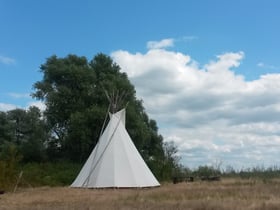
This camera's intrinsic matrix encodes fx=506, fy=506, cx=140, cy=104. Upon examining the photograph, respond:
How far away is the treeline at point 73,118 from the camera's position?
37438 mm

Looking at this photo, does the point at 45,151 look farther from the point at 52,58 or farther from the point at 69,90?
the point at 52,58

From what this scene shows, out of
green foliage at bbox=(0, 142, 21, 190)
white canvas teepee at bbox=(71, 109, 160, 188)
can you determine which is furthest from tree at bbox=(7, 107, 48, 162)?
white canvas teepee at bbox=(71, 109, 160, 188)

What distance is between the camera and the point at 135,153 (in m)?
27.6

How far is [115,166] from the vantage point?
86.5 ft

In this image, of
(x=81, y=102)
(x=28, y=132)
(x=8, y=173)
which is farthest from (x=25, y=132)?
(x=8, y=173)

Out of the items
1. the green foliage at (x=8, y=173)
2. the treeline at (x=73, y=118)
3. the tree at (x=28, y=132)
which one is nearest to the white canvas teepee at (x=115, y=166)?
the green foliage at (x=8, y=173)

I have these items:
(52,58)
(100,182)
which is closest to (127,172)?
(100,182)

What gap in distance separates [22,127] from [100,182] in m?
18.7

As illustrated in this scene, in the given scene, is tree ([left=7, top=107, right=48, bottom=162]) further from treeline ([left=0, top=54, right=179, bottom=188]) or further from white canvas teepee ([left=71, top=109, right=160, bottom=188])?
white canvas teepee ([left=71, top=109, right=160, bottom=188])

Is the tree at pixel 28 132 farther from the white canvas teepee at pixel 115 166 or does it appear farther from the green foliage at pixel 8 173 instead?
the white canvas teepee at pixel 115 166

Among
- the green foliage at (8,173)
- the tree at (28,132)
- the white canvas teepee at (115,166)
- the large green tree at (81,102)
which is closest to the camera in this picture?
the green foliage at (8,173)

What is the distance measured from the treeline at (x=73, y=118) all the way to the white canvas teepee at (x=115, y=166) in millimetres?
9037

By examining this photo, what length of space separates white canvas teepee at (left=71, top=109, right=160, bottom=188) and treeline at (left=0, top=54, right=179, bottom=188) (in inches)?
356

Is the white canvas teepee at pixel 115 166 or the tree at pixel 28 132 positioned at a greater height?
the tree at pixel 28 132
